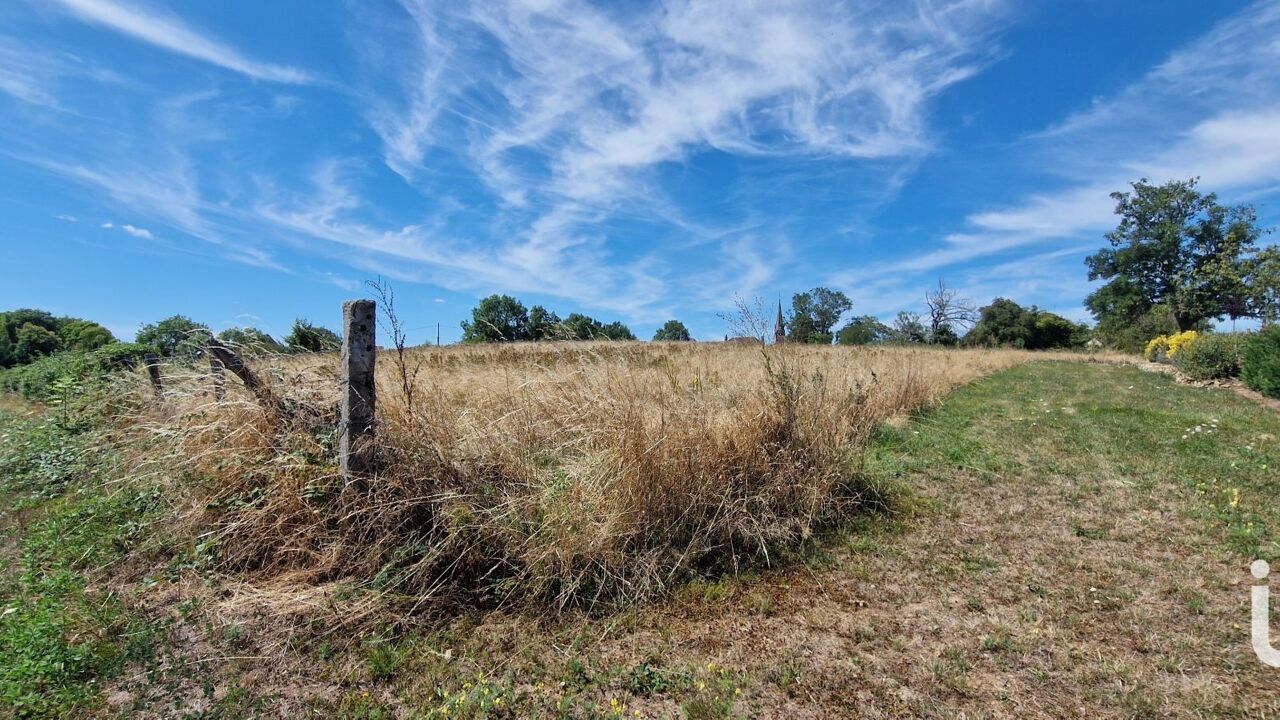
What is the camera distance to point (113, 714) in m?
2.06

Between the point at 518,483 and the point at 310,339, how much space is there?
3.37 metres

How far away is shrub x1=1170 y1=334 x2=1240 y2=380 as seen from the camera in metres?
14.0

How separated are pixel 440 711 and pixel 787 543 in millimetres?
2452

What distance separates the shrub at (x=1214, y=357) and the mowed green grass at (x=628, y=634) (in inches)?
544

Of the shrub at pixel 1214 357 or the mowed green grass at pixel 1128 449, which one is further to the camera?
the shrub at pixel 1214 357

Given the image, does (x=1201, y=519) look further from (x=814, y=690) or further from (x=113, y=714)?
(x=113, y=714)

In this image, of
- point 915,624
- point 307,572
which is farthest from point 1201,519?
point 307,572

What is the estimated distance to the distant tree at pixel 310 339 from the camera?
15.6 ft

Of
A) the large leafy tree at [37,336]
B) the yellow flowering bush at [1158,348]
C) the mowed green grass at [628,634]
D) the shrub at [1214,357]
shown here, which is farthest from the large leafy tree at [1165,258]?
the large leafy tree at [37,336]

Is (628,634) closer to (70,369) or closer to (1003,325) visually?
(70,369)

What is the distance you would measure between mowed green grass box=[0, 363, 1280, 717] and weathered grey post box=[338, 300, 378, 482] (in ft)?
3.36

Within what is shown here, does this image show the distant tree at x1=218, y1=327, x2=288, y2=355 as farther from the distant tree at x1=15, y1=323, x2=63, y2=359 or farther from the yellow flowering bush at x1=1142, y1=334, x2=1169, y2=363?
the yellow flowering bush at x1=1142, y1=334, x2=1169, y2=363

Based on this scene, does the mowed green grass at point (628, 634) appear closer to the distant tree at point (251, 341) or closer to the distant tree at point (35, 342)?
the distant tree at point (251, 341)

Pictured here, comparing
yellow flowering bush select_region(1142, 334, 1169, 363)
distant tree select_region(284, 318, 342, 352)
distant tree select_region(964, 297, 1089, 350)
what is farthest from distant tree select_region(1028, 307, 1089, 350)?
distant tree select_region(284, 318, 342, 352)
